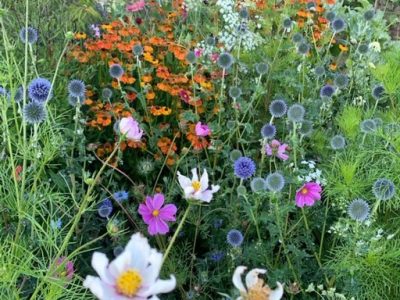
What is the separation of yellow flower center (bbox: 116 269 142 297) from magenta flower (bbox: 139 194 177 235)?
103 cm

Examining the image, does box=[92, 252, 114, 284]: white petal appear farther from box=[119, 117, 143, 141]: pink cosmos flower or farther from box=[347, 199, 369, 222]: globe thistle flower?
box=[347, 199, 369, 222]: globe thistle flower

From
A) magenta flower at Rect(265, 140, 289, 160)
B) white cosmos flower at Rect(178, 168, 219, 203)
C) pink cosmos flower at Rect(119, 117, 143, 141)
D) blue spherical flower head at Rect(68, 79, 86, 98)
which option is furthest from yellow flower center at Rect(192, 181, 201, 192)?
blue spherical flower head at Rect(68, 79, 86, 98)

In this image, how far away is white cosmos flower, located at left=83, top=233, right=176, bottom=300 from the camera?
0.97m

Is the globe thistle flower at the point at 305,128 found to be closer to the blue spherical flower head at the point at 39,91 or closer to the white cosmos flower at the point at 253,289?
the blue spherical flower head at the point at 39,91

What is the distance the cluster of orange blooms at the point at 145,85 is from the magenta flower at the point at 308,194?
514 millimetres

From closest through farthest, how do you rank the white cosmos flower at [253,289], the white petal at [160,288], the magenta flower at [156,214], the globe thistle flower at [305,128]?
the white petal at [160,288], the white cosmos flower at [253,289], the magenta flower at [156,214], the globe thistle flower at [305,128]

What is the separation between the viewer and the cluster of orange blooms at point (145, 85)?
2.60m

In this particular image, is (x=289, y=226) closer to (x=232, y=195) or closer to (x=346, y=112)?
(x=232, y=195)

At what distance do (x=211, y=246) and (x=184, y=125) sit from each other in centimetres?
45

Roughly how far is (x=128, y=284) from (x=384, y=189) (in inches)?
42.0

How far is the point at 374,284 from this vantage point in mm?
2029

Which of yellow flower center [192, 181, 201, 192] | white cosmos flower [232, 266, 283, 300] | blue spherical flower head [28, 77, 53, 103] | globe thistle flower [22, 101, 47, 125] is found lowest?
blue spherical flower head [28, 77, 53, 103]

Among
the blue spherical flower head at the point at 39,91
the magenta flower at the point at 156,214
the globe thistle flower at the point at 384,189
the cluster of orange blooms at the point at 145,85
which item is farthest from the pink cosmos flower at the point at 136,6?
the globe thistle flower at the point at 384,189

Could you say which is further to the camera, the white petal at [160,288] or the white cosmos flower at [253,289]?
the white cosmos flower at [253,289]
